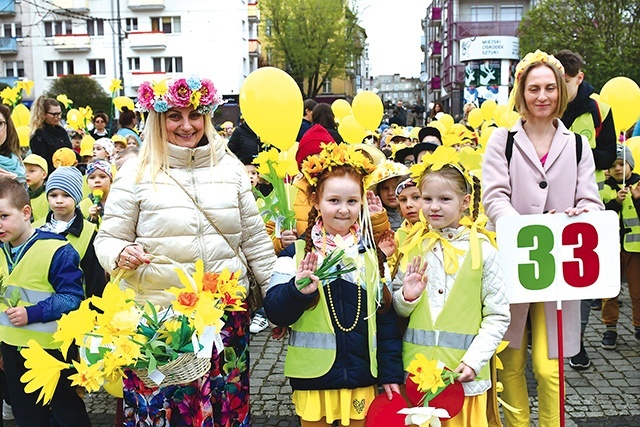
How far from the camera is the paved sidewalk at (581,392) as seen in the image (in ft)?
14.6

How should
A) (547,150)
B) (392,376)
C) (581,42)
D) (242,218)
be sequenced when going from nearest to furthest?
(392,376) < (242,218) < (547,150) < (581,42)

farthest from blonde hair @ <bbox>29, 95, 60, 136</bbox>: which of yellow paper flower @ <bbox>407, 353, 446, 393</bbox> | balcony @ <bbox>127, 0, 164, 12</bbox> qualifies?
balcony @ <bbox>127, 0, 164, 12</bbox>

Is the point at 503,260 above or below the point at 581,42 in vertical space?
below

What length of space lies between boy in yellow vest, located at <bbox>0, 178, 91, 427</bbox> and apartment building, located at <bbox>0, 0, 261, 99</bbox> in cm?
4438

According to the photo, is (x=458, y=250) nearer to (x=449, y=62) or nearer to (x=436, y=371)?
(x=436, y=371)

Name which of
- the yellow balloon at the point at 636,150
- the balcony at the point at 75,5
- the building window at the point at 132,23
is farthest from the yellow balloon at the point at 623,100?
the balcony at the point at 75,5

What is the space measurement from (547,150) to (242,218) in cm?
168

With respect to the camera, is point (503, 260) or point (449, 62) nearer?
point (503, 260)

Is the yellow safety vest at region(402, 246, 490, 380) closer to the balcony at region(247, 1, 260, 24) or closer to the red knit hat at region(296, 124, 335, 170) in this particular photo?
the red knit hat at region(296, 124, 335, 170)

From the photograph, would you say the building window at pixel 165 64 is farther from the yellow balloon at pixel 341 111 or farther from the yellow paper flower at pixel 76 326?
the yellow paper flower at pixel 76 326

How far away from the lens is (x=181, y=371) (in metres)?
2.78

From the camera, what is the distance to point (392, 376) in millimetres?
3094

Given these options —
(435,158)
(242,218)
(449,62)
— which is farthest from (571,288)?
(449,62)

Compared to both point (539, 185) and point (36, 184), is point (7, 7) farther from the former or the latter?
point (539, 185)
